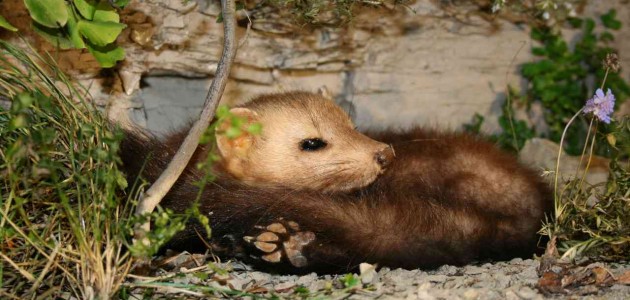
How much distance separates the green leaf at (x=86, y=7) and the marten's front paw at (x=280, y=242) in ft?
4.83

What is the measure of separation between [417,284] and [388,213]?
17.3 inches

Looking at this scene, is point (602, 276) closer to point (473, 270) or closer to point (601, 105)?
point (473, 270)

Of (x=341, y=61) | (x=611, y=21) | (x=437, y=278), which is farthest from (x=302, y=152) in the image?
(x=611, y=21)

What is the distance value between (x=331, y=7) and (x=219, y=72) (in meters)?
1.67

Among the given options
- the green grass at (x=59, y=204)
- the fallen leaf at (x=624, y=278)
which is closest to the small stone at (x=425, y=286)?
the fallen leaf at (x=624, y=278)

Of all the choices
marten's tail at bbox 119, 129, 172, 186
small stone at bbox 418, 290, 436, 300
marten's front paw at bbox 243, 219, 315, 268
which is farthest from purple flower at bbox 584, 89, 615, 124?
marten's tail at bbox 119, 129, 172, 186

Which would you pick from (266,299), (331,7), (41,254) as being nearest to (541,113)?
(331,7)

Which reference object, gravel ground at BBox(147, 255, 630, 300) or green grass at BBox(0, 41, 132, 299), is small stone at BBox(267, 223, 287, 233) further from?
green grass at BBox(0, 41, 132, 299)

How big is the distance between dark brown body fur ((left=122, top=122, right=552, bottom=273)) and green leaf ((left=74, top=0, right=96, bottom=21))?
692 millimetres

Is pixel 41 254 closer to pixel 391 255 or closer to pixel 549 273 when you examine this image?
pixel 391 255

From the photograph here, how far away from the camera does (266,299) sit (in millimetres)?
2891

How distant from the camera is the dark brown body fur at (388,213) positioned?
335cm

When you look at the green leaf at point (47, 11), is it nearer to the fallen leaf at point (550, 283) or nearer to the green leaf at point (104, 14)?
the green leaf at point (104, 14)

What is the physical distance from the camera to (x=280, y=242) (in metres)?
3.27
